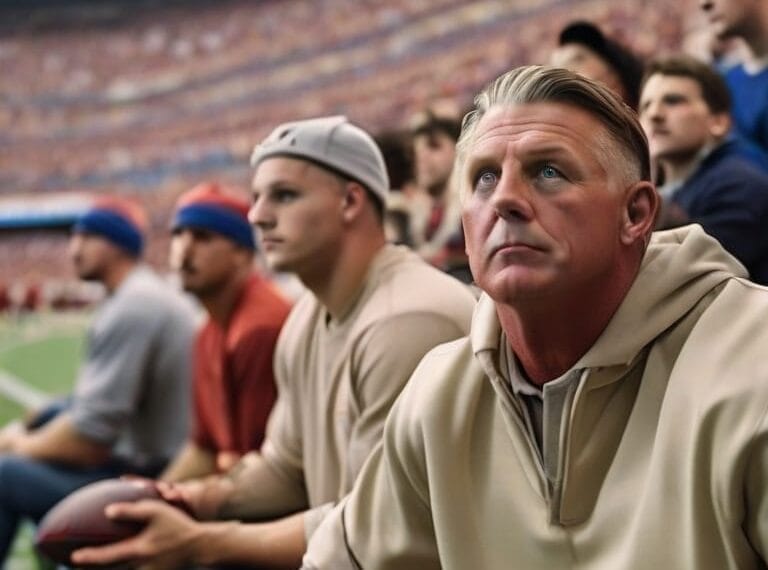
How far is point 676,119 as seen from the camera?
268 centimetres

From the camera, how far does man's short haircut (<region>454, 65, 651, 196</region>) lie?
4.29ft

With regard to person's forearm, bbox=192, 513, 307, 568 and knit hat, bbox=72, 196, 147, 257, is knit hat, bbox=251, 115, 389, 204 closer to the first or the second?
person's forearm, bbox=192, 513, 307, 568

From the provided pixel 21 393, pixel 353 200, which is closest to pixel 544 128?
pixel 353 200

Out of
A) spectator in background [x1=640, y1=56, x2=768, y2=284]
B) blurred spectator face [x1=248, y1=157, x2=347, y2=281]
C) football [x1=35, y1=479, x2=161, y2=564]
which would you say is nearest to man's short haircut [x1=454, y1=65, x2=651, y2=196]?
spectator in background [x1=640, y1=56, x2=768, y2=284]

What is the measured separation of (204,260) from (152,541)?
1.39 m

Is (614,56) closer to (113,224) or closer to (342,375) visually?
(342,375)

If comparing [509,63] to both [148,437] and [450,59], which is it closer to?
[450,59]

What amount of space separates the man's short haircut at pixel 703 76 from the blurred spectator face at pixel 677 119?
0.04 ft

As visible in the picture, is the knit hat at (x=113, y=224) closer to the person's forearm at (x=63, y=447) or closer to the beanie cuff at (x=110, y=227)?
the beanie cuff at (x=110, y=227)

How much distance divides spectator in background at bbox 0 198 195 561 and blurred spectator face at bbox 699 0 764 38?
1.85 meters

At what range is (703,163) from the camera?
2.64 meters

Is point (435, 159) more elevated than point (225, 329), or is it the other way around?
point (435, 159)

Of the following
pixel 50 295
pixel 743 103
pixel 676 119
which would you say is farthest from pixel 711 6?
pixel 50 295

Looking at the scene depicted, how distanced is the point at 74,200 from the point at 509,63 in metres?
8.61
